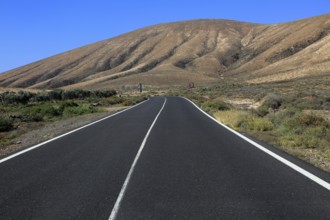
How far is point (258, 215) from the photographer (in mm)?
6258

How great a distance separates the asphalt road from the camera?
21.4 ft

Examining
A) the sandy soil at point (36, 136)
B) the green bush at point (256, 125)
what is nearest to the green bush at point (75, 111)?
the sandy soil at point (36, 136)

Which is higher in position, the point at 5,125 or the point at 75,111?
the point at 5,125

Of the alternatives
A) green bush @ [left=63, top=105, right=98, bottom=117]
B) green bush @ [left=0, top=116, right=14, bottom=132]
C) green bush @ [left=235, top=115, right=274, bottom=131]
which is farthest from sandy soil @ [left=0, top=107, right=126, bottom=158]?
green bush @ [left=63, top=105, right=98, bottom=117]

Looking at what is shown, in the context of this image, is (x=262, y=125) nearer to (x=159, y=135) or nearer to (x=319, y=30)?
(x=159, y=135)

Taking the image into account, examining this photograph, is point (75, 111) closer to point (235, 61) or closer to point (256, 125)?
point (256, 125)

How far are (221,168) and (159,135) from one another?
24.7 ft

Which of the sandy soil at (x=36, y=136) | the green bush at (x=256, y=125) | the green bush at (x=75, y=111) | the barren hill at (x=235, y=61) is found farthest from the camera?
the barren hill at (x=235, y=61)

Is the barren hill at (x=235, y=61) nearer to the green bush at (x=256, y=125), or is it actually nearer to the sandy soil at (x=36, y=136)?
the sandy soil at (x=36, y=136)

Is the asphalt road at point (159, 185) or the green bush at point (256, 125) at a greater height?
the asphalt road at point (159, 185)

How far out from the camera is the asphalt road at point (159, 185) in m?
6.52

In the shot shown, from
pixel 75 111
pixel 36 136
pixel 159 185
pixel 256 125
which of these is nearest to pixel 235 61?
pixel 75 111

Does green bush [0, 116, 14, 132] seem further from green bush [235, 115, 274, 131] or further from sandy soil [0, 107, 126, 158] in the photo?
green bush [235, 115, 274, 131]

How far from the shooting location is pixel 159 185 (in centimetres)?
821
